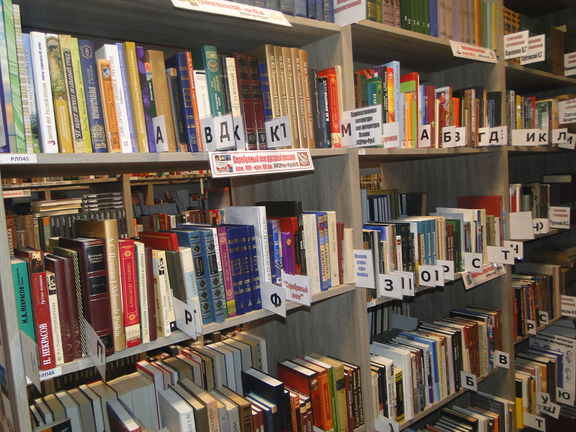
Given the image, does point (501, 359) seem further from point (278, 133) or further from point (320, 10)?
point (320, 10)

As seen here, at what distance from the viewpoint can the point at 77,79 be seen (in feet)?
3.17

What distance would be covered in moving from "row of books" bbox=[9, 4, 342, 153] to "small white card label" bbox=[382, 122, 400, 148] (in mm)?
192

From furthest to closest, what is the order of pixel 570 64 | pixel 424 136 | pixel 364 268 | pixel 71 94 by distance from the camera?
pixel 570 64 → pixel 424 136 → pixel 364 268 → pixel 71 94

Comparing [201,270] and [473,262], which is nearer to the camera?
[201,270]

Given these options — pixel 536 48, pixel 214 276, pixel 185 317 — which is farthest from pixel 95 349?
pixel 536 48

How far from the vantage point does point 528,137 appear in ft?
6.92

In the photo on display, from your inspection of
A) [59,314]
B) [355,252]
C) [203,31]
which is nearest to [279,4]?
[203,31]

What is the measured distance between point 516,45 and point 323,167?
47.1 inches

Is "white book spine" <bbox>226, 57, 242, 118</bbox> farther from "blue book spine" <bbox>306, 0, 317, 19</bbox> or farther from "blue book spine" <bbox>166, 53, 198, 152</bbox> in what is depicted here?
"blue book spine" <bbox>306, 0, 317, 19</bbox>

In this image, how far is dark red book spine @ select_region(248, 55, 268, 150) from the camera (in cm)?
125

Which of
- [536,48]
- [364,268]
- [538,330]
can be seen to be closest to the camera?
[364,268]

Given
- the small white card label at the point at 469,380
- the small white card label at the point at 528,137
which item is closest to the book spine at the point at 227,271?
the small white card label at the point at 469,380

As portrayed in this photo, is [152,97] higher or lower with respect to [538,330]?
higher

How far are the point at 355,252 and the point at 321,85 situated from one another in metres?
0.56
